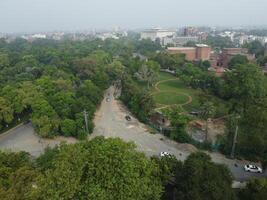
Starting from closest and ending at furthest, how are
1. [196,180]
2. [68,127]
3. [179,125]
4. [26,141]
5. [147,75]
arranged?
[196,180]
[179,125]
[68,127]
[26,141]
[147,75]

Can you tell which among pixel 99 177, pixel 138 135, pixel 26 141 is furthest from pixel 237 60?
pixel 99 177

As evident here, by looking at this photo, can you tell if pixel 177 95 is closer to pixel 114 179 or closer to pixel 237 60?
pixel 237 60

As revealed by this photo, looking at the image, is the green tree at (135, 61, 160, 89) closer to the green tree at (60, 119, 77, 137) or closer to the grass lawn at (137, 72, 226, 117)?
the grass lawn at (137, 72, 226, 117)

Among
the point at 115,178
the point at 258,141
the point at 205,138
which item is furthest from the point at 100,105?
the point at 115,178

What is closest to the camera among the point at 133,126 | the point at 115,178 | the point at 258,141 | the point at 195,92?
the point at 115,178

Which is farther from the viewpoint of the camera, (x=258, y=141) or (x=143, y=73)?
(x=143, y=73)

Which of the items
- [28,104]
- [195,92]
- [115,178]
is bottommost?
[195,92]

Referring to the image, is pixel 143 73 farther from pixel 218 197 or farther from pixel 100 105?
pixel 218 197

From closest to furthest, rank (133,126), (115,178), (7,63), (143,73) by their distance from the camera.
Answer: (115,178) < (133,126) < (143,73) < (7,63)
